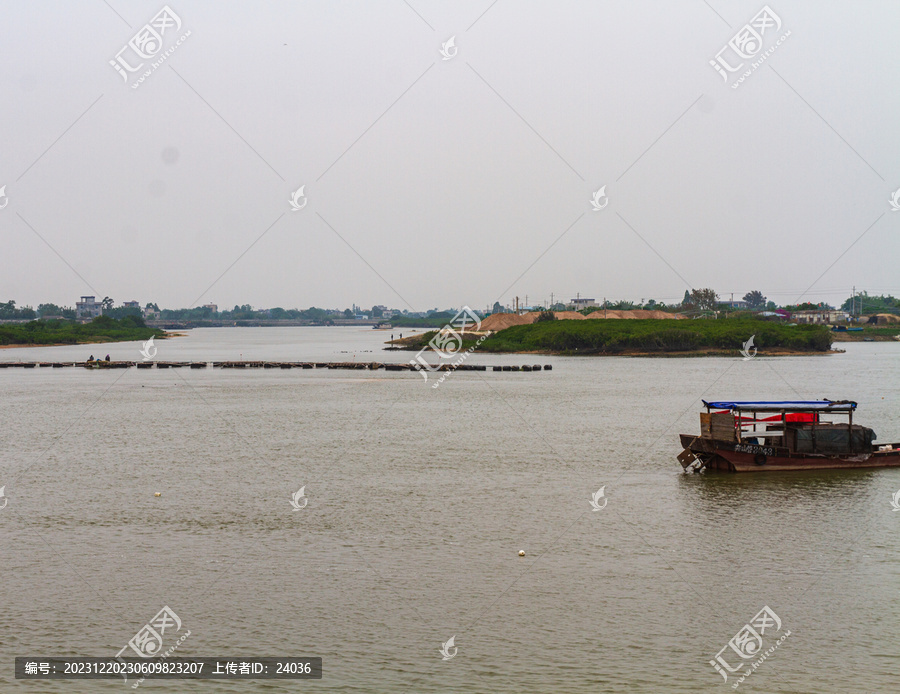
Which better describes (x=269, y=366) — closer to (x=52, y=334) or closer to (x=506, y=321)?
(x=506, y=321)

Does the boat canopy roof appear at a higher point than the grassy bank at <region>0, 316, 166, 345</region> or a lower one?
lower

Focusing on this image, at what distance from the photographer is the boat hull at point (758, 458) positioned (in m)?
28.6

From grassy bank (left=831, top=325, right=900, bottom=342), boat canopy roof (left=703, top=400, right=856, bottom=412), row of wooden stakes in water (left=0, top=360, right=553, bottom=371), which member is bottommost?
boat canopy roof (left=703, top=400, right=856, bottom=412)

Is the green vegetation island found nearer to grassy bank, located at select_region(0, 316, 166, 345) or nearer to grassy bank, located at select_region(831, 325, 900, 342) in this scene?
grassy bank, located at select_region(831, 325, 900, 342)

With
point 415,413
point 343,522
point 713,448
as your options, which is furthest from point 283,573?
point 415,413

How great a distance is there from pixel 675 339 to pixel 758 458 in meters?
95.6

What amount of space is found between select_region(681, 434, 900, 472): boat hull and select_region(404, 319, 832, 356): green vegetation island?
9060 centimetres

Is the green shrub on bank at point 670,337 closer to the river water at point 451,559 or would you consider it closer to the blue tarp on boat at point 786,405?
the river water at point 451,559

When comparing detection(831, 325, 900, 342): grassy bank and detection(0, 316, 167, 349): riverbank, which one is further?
detection(831, 325, 900, 342): grassy bank

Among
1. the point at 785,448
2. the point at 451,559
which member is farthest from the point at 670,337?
the point at 451,559

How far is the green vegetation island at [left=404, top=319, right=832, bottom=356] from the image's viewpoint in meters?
121

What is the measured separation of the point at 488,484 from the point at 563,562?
904cm

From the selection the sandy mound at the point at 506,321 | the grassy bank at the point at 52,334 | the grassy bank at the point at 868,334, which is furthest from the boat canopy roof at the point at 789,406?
the grassy bank at the point at 52,334

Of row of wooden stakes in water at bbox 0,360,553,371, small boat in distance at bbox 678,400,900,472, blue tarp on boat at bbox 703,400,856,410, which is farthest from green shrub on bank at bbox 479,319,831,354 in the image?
small boat in distance at bbox 678,400,900,472
